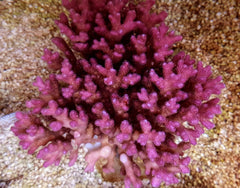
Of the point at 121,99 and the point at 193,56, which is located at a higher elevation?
the point at 121,99

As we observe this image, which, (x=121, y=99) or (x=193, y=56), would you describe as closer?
(x=121, y=99)

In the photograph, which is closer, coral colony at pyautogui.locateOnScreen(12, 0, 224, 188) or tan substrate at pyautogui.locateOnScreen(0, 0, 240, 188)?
coral colony at pyautogui.locateOnScreen(12, 0, 224, 188)

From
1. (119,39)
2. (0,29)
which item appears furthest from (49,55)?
(0,29)

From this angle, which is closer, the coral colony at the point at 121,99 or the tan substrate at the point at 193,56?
the coral colony at the point at 121,99

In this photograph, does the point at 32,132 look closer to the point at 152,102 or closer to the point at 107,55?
the point at 107,55
